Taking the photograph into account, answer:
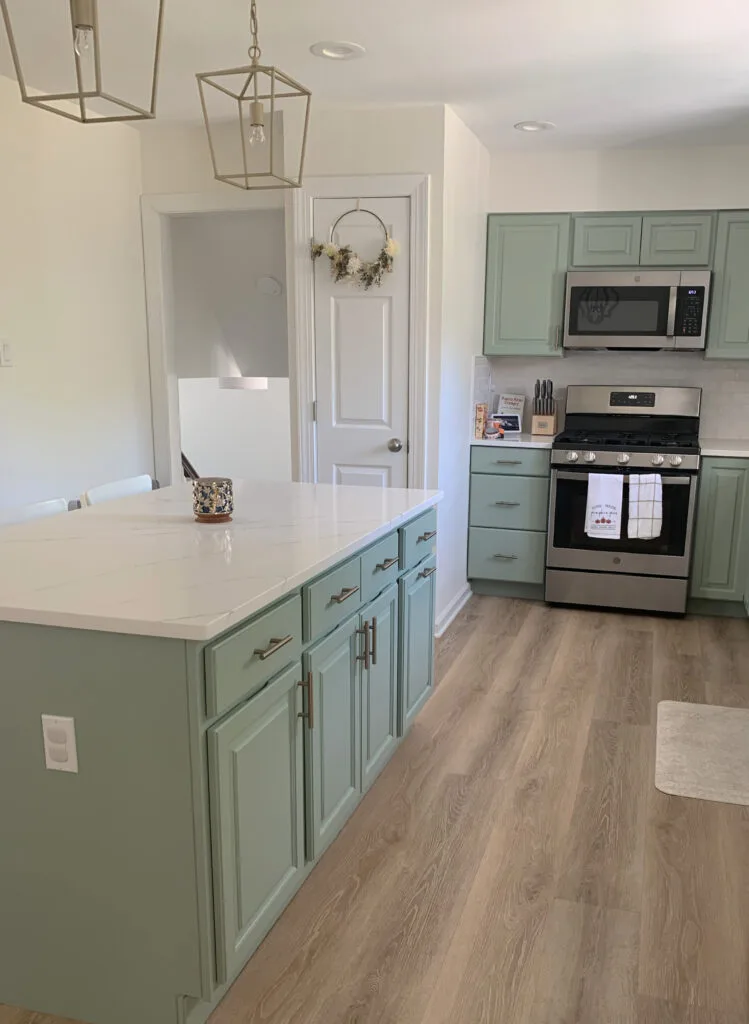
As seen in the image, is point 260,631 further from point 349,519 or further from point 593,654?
point 593,654

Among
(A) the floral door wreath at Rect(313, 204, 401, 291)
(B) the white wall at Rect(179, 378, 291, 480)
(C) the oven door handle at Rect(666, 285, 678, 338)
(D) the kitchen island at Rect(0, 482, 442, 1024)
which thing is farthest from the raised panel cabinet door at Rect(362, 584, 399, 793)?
(B) the white wall at Rect(179, 378, 291, 480)

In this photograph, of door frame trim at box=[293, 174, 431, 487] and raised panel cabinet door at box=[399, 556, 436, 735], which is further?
door frame trim at box=[293, 174, 431, 487]

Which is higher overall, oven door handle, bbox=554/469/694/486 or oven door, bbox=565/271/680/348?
oven door, bbox=565/271/680/348

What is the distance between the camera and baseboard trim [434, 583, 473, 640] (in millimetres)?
4319

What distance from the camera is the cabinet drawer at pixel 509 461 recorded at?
15.5 feet

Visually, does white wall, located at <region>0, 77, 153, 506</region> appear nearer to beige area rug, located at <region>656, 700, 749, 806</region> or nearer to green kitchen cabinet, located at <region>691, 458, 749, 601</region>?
beige area rug, located at <region>656, 700, 749, 806</region>

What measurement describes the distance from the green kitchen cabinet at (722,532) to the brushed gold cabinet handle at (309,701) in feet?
9.97

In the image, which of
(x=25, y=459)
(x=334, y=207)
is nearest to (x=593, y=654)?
(x=334, y=207)

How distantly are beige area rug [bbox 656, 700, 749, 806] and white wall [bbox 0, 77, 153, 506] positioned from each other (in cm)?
280

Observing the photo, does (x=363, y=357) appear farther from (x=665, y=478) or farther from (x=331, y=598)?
(x=331, y=598)

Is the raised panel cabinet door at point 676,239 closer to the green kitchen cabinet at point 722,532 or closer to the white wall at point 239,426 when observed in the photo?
the green kitchen cabinet at point 722,532

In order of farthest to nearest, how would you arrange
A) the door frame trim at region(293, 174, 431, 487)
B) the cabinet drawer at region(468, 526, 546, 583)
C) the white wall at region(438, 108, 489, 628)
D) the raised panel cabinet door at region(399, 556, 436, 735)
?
the cabinet drawer at region(468, 526, 546, 583) → the white wall at region(438, 108, 489, 628) → the door frame trim at region(293, 174, 431, 487) → the raised panel cabinet door at region(399, 556, 436, 735)

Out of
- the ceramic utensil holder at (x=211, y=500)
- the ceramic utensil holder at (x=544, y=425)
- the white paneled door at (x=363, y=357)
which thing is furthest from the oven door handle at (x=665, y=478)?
the ceramic utensil holder at (x=211, y=500)

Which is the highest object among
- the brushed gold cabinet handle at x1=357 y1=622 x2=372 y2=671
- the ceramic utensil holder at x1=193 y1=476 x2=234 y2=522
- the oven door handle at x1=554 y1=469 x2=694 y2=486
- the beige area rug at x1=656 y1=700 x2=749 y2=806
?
the ceramic utensil holder at x1=193 y1=476 x2=234 y2=522
